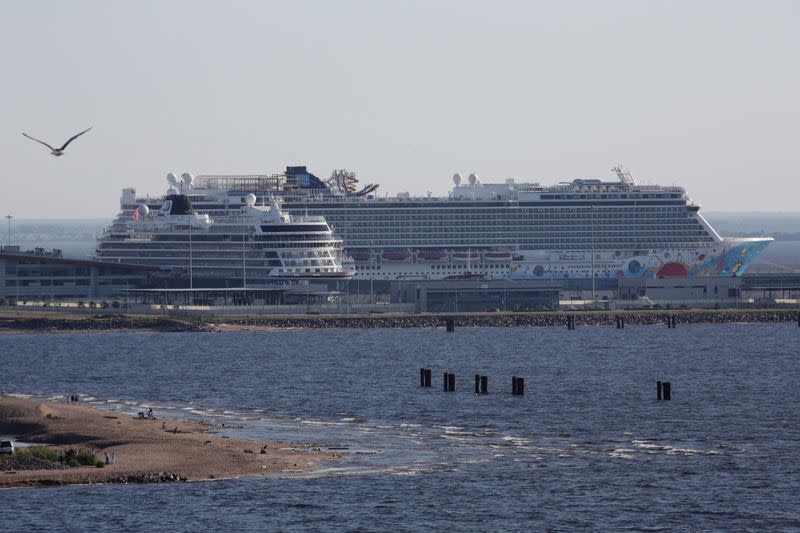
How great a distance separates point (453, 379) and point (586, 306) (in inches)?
2575

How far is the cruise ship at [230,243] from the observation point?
14762cm

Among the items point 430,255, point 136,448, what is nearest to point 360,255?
point 430,255

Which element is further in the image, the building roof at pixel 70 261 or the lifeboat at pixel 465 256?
the lifeboat at pixel 465 256

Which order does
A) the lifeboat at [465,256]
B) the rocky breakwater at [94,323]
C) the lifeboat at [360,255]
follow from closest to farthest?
Answer: the rocky breakwater at [94,323]
the lifeboat at [465,256]
the lifeboat at [360,255]

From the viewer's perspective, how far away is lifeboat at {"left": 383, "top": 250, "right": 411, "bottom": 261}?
6555 inches

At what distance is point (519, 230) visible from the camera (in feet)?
551

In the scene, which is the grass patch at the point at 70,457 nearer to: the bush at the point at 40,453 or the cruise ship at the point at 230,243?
the bush at the point at 40,453

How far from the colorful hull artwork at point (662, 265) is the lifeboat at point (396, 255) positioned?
410 inches

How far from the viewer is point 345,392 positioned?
82.8 metres

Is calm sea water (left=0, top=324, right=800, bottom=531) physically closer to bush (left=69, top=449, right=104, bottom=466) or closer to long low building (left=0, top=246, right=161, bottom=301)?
bush (left=69, top=449, right=104, bottom=466)

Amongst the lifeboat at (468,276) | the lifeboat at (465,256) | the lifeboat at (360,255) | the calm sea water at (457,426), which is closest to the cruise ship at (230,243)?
the lifeboat at (360,255)

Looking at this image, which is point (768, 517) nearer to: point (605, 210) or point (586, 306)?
point (586, 306)

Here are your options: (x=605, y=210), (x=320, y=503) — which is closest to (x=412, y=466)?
(x=320, y=503)

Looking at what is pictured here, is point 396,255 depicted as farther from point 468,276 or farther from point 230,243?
point 230,243
